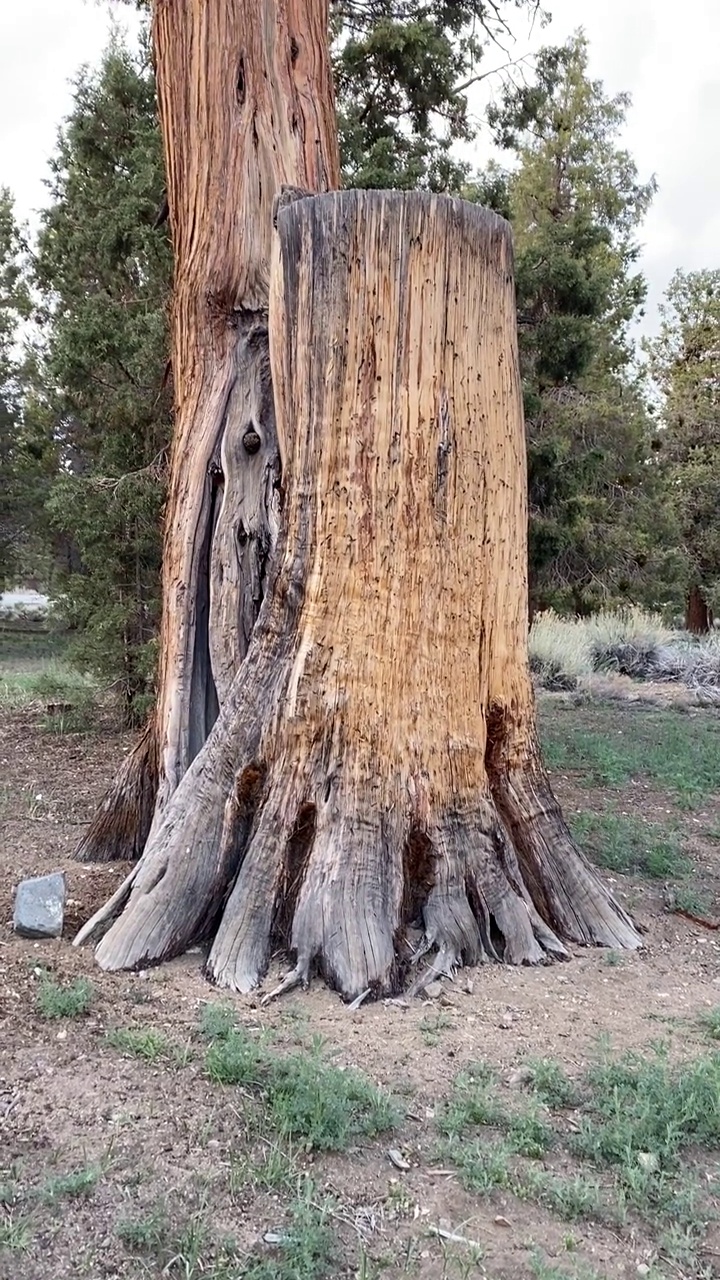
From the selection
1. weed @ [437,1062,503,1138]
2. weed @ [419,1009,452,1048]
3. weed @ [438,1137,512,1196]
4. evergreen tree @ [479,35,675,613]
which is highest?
evergreen tree @ [479,35,675,613]

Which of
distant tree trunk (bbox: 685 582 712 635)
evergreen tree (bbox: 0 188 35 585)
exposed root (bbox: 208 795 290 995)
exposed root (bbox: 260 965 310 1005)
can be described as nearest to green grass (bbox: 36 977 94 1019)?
exposed root (bbox: 208 795 290 995)

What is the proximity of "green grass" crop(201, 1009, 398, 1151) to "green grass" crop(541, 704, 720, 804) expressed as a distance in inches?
182

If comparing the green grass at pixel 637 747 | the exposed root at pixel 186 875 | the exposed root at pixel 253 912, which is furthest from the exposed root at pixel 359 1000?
the green grass at pixel 637 747

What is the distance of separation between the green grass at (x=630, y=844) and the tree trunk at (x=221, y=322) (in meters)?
2.26

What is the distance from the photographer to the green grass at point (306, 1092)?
7.68 feet

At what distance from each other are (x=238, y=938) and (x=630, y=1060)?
53.9 inches

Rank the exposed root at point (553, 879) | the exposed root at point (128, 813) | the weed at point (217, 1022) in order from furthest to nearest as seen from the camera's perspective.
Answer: the exposed root at point (128, 813) → the exposed root at point (553, 879) → the weed at point (217, 1022)

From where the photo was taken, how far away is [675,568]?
20969 mm

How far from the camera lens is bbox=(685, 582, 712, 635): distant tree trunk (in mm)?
26016

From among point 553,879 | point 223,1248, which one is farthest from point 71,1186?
point 553,879

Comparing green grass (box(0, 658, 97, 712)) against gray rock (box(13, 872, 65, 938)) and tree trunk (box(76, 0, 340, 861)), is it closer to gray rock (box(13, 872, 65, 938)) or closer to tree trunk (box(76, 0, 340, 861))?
tree trunk (box(76, 0, 340, 861))

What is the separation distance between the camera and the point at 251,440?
423cm

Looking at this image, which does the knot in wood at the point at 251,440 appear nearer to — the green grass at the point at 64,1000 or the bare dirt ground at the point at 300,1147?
the bare dirt ground at the point at 300,1147

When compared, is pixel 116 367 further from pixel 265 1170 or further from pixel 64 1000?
pixel 265 1170
